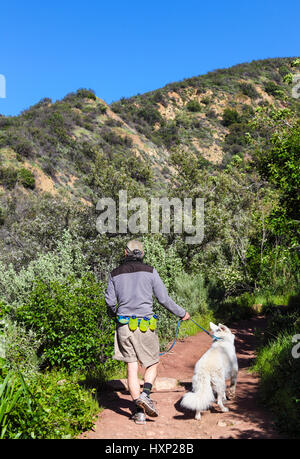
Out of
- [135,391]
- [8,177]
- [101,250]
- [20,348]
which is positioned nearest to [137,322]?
[135,391]

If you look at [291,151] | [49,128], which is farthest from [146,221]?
[49,128]

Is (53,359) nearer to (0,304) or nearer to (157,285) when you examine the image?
(0,304)

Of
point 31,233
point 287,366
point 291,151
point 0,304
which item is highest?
point 291,151

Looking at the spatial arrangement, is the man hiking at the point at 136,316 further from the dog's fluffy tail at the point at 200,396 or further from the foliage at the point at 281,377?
the foliage at the point at 281,377

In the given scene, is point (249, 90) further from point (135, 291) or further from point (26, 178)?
point (135, 291)

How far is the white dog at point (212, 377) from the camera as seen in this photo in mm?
3691

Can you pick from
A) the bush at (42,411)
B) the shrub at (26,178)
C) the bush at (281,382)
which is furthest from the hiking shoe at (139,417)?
the shrub at (26,178)

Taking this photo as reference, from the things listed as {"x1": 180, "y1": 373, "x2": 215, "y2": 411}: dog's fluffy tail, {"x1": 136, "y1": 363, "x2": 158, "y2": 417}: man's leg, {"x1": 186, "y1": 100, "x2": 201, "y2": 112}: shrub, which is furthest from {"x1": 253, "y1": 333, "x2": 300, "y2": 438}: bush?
{"x1": 186, "y1": 100, "x2": 201, "y2": 112}: shrub

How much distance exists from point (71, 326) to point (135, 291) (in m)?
1.92

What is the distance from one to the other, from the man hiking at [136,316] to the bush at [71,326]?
1.55 metres

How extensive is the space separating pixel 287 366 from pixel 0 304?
3.28m
